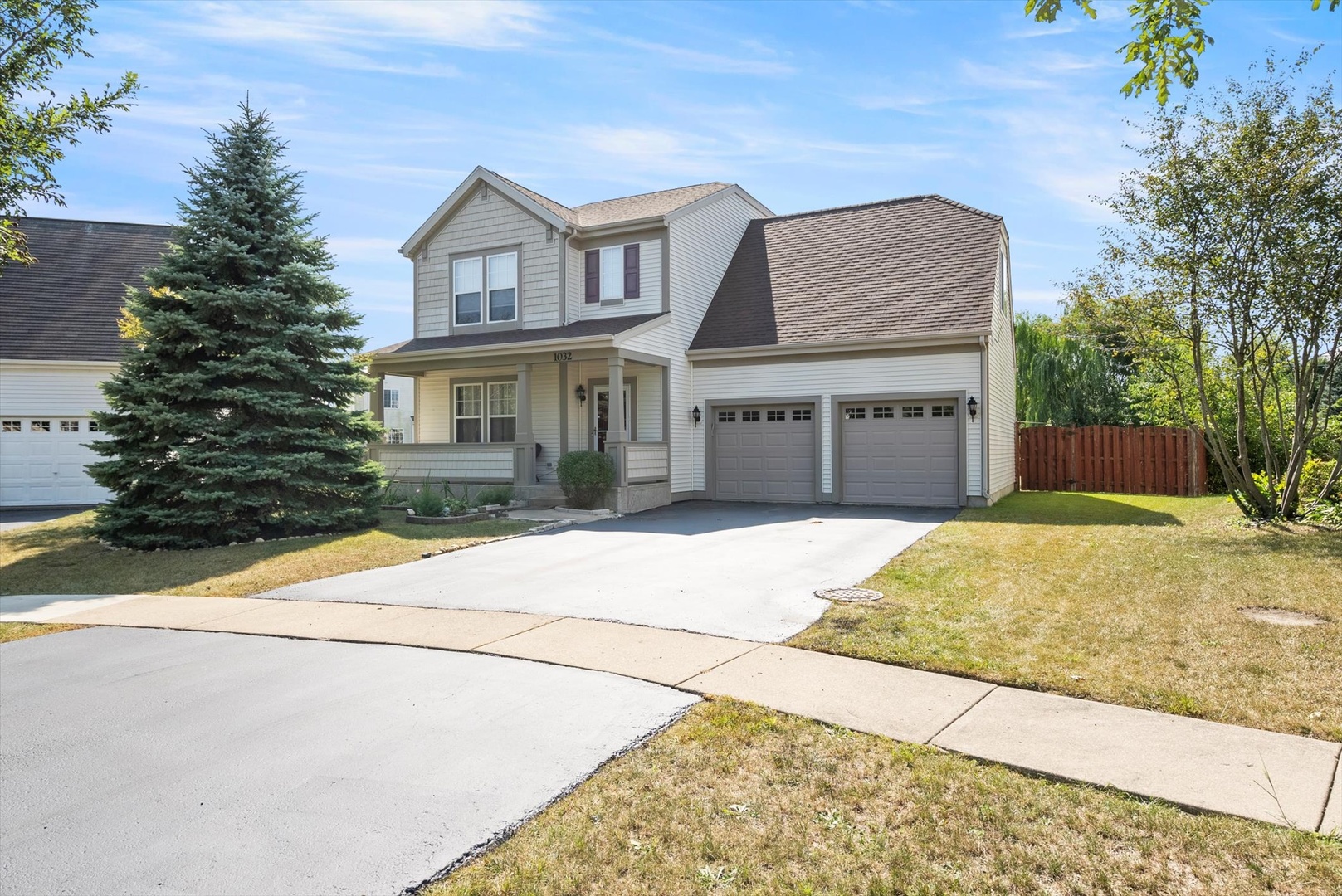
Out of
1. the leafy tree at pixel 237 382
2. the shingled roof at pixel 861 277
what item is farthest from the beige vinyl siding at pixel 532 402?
the leafy tree at pixel 237 382

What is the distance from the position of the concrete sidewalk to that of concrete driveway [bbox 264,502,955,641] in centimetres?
52

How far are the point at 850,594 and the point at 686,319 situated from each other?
38.5 ft

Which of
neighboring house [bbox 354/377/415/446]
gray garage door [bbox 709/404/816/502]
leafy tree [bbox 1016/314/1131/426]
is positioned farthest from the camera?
neighboring house [bbox 354/377/415/446]

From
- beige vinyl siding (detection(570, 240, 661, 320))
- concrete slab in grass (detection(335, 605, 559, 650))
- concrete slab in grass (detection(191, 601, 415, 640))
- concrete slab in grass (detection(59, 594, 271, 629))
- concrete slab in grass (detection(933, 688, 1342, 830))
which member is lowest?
A: concrete slab in grass (detection(59, 594, 271, 629))

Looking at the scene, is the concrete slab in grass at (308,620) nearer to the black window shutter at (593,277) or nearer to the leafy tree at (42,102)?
the leafy tree at (42,102)

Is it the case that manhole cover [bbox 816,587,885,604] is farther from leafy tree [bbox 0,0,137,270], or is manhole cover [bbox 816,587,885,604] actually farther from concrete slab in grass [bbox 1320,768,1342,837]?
leafy tree [bbox 0,0,137,270]

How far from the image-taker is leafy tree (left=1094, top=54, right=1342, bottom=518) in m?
11.5

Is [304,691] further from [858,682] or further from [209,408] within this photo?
[209,408]

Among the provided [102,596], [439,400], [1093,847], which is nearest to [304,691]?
[1093,847]

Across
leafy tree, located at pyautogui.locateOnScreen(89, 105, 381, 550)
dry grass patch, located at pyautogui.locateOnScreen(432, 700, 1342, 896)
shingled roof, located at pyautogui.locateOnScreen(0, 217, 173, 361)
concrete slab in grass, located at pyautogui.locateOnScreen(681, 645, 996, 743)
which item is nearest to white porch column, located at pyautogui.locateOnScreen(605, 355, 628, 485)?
leafy tree, located at pyautogui.locateOnScreen(89, 105, 381, 550)

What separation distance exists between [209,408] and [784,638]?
36.2 ft

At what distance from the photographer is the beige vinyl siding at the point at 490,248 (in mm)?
18578

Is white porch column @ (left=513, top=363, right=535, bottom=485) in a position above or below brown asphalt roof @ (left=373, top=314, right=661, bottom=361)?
below

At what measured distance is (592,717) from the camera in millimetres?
4625
